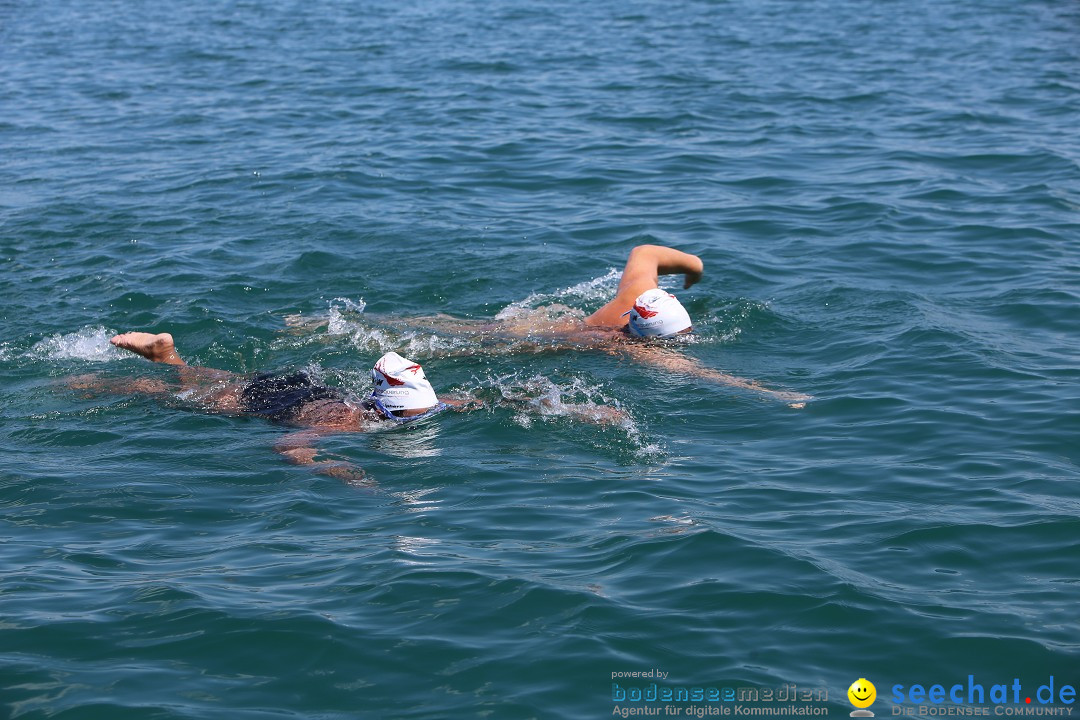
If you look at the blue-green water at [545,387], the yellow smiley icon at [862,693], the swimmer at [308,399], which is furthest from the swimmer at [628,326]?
the yellow smiley icon at [862,693]

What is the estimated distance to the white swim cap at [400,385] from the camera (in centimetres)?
883

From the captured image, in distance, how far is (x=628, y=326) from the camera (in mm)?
10531

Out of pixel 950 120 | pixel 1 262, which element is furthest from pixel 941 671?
pixel 950 120

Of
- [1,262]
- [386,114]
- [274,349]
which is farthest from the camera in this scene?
[386,114]

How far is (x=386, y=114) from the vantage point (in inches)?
754

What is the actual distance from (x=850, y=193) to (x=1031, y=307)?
13.5ft

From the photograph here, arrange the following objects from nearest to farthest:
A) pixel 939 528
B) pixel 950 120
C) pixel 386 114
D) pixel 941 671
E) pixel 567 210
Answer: pixel 941 671
pixel 939 528
pixel 567 210
pixel 950 120
pixel 386 114

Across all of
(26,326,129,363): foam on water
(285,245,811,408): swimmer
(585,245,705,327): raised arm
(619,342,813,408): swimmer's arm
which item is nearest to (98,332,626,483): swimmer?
(26,326,129,363): foam on water

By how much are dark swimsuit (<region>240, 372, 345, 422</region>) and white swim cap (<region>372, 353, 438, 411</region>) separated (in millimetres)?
526

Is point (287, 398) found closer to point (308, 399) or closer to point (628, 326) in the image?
point (308, 399)

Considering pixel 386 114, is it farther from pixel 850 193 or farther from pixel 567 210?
pixel 850 193

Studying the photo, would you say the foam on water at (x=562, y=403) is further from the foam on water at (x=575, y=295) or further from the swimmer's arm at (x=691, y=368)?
the foam on water at (x=575, y=295)

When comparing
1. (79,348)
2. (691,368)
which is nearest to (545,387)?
(691,368)

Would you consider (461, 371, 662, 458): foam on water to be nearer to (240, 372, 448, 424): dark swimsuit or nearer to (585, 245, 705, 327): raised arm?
(240, 372, 448, 424): dark swimsuit
